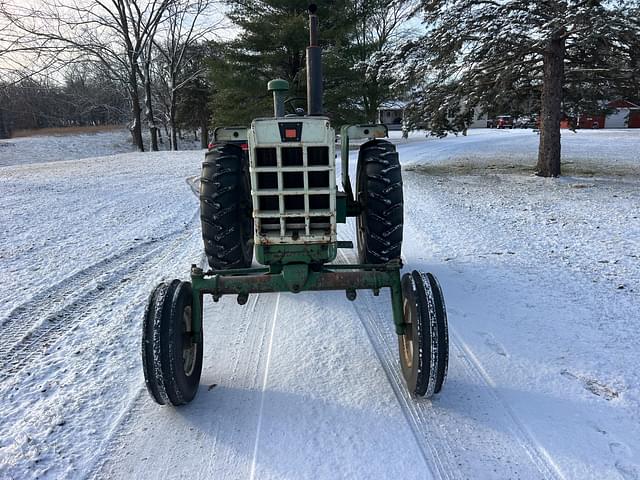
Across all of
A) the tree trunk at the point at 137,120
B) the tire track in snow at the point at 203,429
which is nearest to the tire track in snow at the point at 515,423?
the tire track in snow at the point at 203,429

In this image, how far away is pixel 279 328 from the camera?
12.5ft

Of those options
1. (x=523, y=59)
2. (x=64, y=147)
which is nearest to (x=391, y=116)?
(x=64, y=147)

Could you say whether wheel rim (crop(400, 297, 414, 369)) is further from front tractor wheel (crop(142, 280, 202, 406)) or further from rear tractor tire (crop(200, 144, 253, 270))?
rear tractor tire (crop(200, 144, 253, 270))

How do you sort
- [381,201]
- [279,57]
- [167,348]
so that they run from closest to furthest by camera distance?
[167,348] < [381,201] < [279,57]

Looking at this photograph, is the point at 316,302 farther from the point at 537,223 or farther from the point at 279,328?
the point at 537,223

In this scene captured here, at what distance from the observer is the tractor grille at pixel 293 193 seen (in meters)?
2.89

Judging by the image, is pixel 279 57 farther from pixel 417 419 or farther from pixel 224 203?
pixel 417 419

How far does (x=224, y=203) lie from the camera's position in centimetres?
352

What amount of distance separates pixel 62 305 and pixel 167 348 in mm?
2255

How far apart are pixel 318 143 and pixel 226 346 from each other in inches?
68.3

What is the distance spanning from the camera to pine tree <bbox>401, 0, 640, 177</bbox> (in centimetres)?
909

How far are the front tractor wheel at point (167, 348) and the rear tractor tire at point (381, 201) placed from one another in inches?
65.6

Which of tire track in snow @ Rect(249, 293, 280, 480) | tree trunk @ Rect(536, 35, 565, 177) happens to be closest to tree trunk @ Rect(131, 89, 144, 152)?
tree trunk @ Rect(536, 35, 565, 177)

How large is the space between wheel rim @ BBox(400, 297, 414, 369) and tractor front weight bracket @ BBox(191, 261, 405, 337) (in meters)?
0.04
